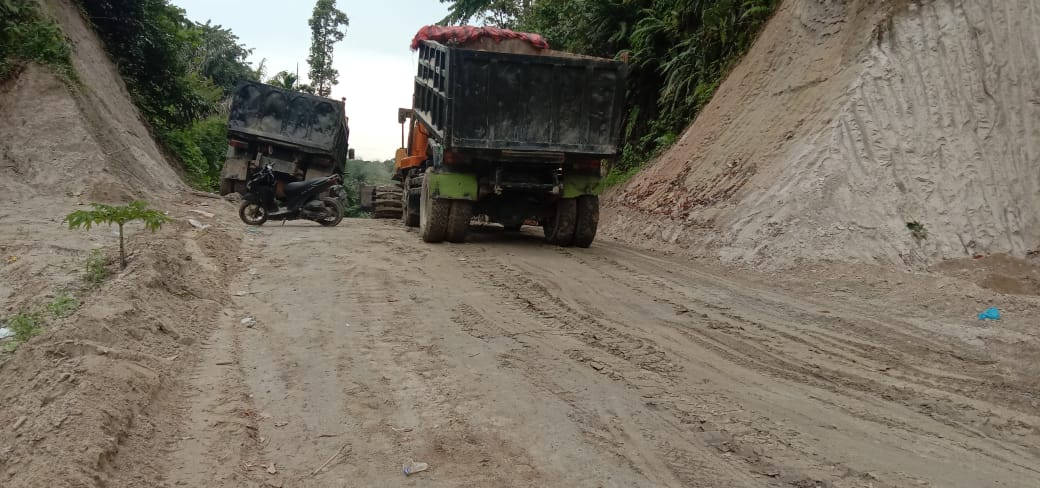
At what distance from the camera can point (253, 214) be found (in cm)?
1351

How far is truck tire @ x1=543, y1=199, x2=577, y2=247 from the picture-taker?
11422 mm

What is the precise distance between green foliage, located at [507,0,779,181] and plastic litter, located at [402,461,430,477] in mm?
13191

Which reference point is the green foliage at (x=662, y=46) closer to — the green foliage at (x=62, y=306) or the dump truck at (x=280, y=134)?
the dump truck at (x=280, y=134)

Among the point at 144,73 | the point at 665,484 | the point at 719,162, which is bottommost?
the point at 665,484

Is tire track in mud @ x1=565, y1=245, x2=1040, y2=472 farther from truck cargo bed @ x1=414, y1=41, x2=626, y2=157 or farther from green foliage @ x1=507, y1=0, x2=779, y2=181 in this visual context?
green foliage @ x1=507, y1=0, x2=779, y2=181

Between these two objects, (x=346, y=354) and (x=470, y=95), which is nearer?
(x=346, y=354)

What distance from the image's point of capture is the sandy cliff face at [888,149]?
945 cm

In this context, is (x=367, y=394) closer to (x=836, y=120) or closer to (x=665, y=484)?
(x=665, y=484)

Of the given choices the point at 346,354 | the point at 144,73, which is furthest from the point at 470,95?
the point at 144,73

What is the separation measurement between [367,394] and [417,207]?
10051 millimetres

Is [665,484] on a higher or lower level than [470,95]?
lower

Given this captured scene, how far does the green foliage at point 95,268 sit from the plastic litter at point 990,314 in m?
7.64

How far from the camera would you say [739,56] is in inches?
596

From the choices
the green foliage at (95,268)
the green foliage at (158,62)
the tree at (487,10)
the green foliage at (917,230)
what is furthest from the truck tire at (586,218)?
the tree at (487,10)
